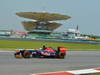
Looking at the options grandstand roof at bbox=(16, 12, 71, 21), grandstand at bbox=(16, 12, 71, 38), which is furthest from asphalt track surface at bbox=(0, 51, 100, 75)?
grandstand roof at bbox=(16, 12, 71, 21)

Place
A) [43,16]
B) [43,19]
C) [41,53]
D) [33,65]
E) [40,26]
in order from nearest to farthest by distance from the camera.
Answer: [33,65] < [41,53] < [40,26] < [43,16] < [43,19]

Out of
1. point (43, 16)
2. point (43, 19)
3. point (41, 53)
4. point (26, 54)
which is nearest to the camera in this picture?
point (26, 54)

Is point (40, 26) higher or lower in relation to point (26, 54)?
lower

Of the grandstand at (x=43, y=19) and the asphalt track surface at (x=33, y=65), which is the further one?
the grandstand at (x=43, y=19)

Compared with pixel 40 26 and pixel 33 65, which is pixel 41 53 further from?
pixel 40 26

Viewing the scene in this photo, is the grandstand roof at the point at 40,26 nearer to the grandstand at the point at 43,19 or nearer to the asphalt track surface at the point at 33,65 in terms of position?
the grandstand at the point at 43,19

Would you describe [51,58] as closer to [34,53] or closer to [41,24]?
[34,53]

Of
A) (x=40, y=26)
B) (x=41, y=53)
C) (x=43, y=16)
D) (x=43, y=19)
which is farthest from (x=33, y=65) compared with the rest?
(x=43, y=19)

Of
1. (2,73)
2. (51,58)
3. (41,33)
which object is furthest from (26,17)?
(2,73)

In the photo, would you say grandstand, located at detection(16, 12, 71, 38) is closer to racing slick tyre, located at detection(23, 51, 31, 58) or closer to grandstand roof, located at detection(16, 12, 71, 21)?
grandstand roof, located at detection(16, 12, 71, 21)

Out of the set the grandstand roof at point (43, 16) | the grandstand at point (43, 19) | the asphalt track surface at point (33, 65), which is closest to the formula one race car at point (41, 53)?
the asphalt track surface at point (33, 65)

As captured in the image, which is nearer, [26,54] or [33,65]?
[33,65]

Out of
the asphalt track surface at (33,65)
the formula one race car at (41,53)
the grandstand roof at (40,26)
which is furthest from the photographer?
the grandstand roof at (40,26)

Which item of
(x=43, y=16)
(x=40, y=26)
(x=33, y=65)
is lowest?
(x=40, y=26)
